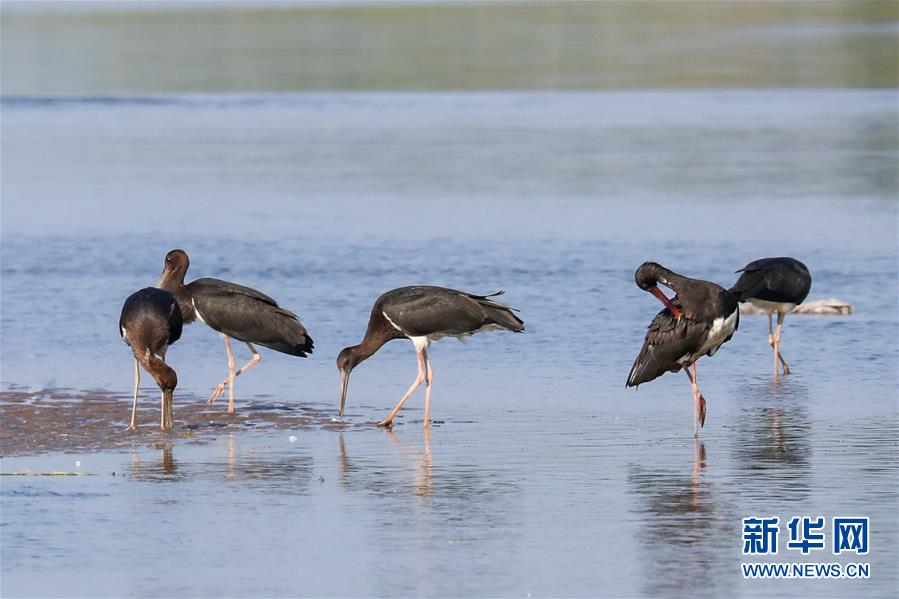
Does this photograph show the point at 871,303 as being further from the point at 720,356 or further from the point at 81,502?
the point at 81,502

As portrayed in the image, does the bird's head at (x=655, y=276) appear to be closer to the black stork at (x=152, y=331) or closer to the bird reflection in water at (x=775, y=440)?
the bird reflection in water at (x=775, y=440)

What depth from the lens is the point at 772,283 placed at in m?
15.6

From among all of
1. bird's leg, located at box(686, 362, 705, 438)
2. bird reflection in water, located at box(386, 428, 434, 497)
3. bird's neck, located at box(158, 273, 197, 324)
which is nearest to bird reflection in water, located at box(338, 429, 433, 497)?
bird reflection in water, located at box(386, 428, 434, 497)

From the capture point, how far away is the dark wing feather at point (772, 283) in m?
15.5

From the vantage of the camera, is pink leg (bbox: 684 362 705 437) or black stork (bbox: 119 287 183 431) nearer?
pink leg (bbox: 684 362 705 437)

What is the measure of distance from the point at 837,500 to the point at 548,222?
48.2ft

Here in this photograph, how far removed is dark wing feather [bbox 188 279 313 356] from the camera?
48.3 feet

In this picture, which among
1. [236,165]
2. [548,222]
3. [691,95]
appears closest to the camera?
[548,222]

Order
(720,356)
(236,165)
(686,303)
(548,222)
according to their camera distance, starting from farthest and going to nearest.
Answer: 1. (236,165)
2. (548,222)
3. (720,356)
4. (686,303)

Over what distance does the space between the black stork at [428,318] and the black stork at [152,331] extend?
4.27 ft

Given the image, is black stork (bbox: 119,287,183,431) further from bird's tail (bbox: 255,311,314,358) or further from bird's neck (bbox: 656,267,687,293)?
bird's neck (bbox: 656,267,687,293)

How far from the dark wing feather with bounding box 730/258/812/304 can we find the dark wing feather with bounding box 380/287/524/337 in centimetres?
241

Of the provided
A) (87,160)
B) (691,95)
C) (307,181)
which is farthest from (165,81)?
(307,181)

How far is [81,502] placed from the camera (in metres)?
11.0
